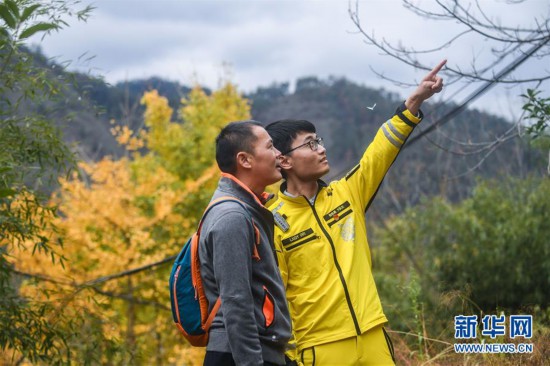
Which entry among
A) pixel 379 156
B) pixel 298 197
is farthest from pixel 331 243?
pixel 379 156

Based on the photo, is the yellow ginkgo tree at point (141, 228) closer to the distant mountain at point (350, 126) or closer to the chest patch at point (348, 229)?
the distant mountain at point (350, 126)

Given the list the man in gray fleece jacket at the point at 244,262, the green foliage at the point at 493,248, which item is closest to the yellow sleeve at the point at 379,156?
the man in gray fleece jacket at the point at 244,262

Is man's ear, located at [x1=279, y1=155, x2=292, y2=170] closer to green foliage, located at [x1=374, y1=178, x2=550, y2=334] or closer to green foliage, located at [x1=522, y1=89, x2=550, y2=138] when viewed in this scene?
green foliage, located at [x1=522, y1=89, x2=550, y2=138]

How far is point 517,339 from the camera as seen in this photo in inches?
178

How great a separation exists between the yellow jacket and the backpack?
696 mm

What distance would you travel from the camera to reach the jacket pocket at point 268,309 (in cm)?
255

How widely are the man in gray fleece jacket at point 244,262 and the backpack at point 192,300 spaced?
24mm

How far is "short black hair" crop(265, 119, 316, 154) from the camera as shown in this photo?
11.8 feet

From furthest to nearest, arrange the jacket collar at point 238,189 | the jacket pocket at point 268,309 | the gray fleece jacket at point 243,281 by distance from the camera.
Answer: the jacket collar at point 238,189, the jacket pocket at point 268,309, the gray fleece jacket at point 243,281

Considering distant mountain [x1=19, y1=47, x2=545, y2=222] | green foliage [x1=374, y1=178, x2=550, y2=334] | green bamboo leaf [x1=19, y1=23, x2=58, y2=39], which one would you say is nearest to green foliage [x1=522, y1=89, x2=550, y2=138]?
distant mountain [x1=19, y1=47, x2=545, y2=222]

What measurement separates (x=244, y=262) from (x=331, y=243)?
883mm

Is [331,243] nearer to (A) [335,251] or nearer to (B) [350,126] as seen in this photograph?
(A) [335,251]

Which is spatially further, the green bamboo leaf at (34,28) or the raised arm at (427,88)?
the green bamboo leaf at (34,28)

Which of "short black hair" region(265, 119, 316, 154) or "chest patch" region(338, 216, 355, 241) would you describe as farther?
"short black hair" region(265, 119, 316, 154)
